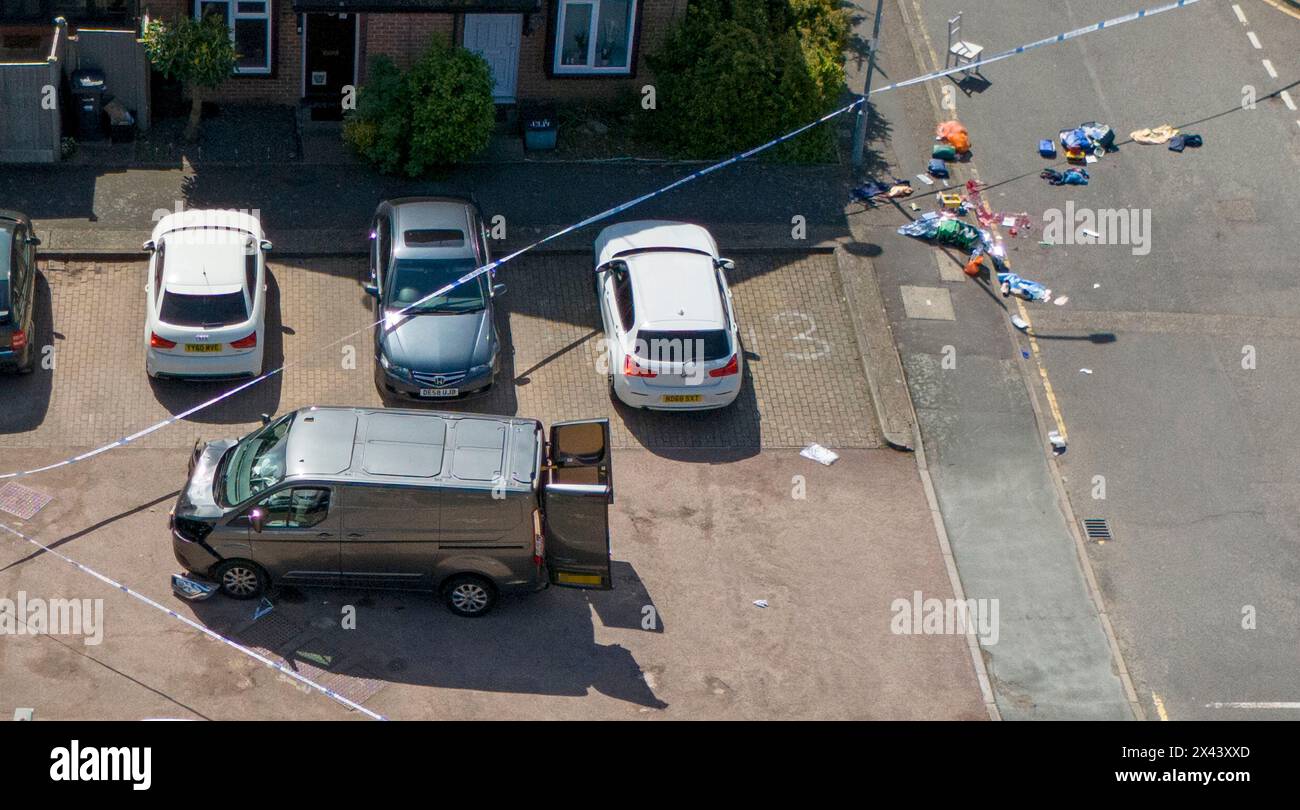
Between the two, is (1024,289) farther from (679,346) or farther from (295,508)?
(295,508)

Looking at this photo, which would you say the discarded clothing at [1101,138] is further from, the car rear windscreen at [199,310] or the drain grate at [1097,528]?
the car rear windscreen at [199,310]

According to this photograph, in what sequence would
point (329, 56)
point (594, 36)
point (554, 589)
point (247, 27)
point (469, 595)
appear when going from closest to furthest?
point (469, 595) → point (554, 589) → point (247, 27) → point (329, 56) → point (594, 36)

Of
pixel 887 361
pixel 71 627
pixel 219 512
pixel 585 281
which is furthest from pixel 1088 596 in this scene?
pixel 71 627

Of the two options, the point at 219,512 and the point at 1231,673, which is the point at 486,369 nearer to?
the point at 219,512

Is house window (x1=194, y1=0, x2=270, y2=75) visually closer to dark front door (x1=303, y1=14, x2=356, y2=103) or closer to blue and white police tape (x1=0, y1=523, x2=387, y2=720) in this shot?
dark front door (x1=303, y1=14, x2=356, y2=103)

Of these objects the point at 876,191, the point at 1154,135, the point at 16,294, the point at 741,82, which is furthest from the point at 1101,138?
the point at 16,294

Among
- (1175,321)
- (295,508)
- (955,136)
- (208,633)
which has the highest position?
(955,136)

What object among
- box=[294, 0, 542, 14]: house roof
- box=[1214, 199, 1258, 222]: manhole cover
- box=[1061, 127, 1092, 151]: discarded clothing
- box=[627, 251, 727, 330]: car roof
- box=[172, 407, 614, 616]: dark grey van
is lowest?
box=[172, 407, 614, 616]: dark grey van

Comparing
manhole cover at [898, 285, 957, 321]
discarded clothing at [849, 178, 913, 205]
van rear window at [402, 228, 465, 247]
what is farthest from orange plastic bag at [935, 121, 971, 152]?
van rear window at [402, 228, 465, 247]
